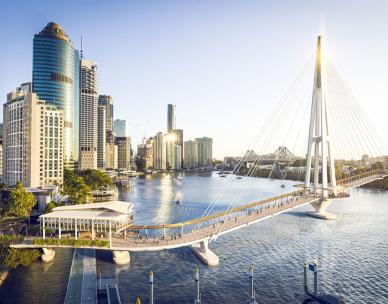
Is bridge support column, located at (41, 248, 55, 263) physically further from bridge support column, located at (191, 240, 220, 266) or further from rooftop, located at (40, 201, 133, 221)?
bridge support column, located at (191, 240, 220, 266)

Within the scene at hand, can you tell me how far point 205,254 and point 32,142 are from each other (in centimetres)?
7429

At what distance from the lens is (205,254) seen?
150 ft

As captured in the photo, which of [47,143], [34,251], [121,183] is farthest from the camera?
[121,183]

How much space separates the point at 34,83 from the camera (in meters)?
153

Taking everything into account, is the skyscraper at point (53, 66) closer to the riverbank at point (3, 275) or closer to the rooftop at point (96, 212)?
the rooftop at point (96, 212)

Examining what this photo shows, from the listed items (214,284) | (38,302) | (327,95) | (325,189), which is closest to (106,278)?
(38,302)

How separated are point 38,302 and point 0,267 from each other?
1089 centimetres

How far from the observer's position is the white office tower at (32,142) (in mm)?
100562

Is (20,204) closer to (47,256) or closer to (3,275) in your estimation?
(47,256)

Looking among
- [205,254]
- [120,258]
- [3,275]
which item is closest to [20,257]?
[3,275]

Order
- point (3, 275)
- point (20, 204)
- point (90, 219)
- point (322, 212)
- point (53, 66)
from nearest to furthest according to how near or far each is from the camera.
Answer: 1. point (3, 275)
2. point (90, 219)
3. point (20, 204)
4. point (322, 212)
5. point (53, 66)

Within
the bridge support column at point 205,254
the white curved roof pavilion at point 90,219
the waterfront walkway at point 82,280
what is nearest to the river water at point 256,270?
the bridge support column at point 205,254

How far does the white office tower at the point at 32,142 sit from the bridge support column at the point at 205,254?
2803 inches

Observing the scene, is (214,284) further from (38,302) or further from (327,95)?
(327,95)
